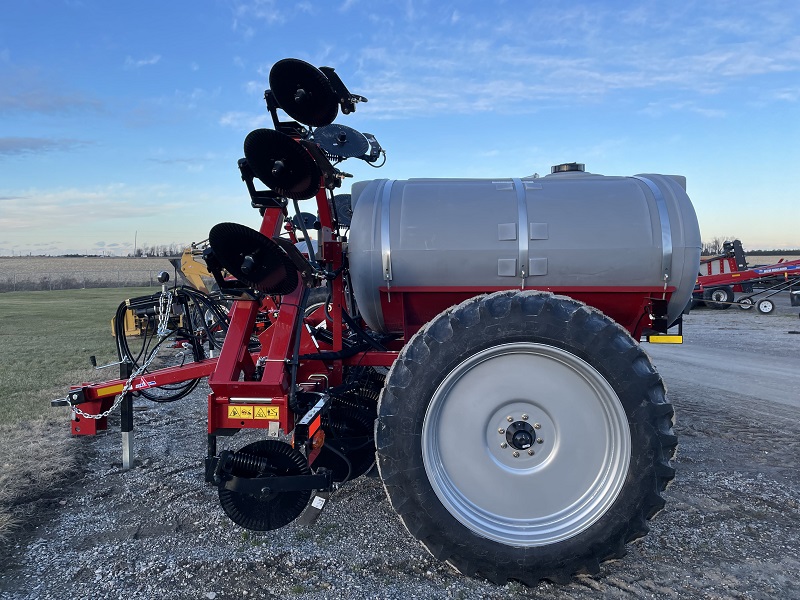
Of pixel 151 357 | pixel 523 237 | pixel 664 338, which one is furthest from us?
pixel 151 357

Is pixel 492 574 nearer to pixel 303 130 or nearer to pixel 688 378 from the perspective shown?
pixel 303 130

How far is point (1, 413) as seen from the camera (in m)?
6.08

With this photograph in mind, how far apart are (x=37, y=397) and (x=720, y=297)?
20333mm

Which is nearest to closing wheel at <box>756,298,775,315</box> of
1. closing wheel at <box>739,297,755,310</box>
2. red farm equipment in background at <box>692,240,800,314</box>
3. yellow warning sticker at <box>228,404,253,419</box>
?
red farm equipment in background at <box>692,240,800,314</box>

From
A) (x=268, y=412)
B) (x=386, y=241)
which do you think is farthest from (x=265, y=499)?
(x=386, y=241)

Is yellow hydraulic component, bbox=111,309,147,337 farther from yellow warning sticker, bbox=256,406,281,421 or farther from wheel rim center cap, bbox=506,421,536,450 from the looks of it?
wheel rim center cap, bbox=506,421,536,450

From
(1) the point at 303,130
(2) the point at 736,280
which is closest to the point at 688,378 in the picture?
(1) the point at 303,130

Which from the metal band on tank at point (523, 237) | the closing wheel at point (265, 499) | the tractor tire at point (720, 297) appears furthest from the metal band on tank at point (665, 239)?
the tractor tire at point (720, 297)

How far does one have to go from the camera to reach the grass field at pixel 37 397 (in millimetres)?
4055

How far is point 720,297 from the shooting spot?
19672mm

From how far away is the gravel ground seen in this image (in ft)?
9.04

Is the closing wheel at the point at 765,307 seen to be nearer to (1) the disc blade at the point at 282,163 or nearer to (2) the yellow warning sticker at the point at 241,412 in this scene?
(1) the disc blade at the point at 282,163

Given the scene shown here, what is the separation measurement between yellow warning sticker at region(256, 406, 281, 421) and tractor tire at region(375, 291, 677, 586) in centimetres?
66

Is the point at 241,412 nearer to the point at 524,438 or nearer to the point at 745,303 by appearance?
the point at 524,438
